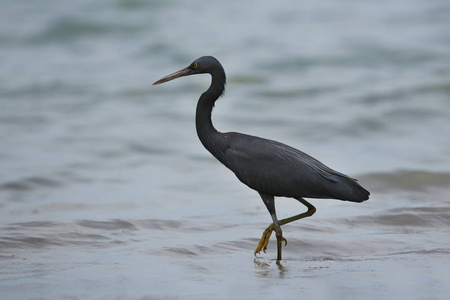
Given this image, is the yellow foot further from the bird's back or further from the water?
the bird's back

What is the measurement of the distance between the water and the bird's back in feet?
2.04

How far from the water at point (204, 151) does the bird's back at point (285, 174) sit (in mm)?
623

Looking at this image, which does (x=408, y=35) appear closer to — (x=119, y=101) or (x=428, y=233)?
(x=119, y=101)

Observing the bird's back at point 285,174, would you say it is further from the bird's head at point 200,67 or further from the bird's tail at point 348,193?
the bird's head at point 200,67

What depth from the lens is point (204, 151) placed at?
12312mm

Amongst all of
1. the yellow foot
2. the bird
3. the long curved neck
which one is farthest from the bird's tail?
the long curved neck

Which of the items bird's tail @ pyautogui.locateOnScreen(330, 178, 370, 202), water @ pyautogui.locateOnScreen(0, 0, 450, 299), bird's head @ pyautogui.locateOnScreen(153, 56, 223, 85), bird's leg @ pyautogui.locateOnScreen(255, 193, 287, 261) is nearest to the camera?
water @ pyautogui.locateOnScreen(0, 0, 450, 299)

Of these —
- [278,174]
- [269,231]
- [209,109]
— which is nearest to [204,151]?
[209,109]

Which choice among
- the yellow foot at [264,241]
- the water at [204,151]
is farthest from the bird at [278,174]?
the water at [204,151]

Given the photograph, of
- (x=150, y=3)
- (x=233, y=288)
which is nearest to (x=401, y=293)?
(x=233, y=288)

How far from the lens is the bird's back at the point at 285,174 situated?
7133 mm

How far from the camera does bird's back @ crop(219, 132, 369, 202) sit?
23.4ft

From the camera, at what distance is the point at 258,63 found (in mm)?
18219

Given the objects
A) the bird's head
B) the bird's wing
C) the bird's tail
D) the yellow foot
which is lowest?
the yellow foot
